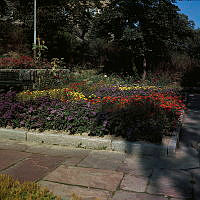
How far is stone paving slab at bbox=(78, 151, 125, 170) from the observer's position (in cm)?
355

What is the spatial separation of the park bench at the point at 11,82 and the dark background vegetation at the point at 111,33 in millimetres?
5260

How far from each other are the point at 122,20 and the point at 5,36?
10749 mm

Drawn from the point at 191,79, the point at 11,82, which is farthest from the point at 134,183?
the point at 191,79

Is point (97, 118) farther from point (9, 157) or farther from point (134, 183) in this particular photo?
point (134, 183)

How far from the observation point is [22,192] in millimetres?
2535

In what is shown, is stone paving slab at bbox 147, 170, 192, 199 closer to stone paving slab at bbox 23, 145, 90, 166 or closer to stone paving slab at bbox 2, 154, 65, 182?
stone paving slab at bbox 23, 145, 90, 166

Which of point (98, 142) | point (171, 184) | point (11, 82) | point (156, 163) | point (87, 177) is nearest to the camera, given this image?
point (171, 184)

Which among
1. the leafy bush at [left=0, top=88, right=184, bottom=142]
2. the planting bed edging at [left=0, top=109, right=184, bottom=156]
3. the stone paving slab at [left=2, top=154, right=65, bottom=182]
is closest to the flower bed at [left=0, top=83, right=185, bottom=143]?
the leafy bush at [left=0, top=88, right=184, bottom=142]

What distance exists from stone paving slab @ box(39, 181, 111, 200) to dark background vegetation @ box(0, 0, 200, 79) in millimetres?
9173

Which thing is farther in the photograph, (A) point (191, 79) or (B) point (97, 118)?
(A) point (191, 79)

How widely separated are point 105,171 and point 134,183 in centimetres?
50

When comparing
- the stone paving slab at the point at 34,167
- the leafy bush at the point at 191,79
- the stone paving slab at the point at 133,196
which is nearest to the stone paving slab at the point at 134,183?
the stone paving slab at the point at 133,196

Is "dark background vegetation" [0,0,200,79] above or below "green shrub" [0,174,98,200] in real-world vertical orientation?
above

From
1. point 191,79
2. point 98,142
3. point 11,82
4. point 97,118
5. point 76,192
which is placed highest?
point 191,79
